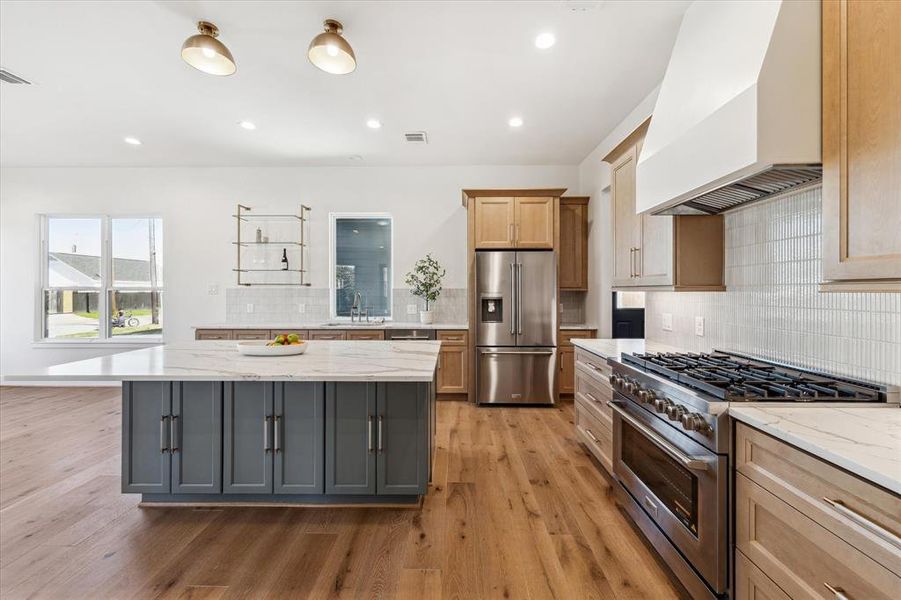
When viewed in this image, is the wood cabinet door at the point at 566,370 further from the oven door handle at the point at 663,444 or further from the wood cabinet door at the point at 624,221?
the oven door handle at the point at 663,444

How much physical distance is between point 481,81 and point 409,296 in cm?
A: 287

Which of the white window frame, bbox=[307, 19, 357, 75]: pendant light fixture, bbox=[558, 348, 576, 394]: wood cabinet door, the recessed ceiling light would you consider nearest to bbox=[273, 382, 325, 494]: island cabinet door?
bbox=[307, 19, 357, 75]: pendant light fixture

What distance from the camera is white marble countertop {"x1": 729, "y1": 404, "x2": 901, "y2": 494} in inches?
39.5

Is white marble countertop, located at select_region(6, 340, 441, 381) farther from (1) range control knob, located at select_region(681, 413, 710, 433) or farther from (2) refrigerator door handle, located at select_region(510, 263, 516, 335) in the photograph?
A: (2) refrigerator door handle, located at select_region(510, 263, 516, 335)

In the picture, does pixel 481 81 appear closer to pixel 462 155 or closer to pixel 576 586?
pixel 462 155

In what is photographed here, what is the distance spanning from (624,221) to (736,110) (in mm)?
1497

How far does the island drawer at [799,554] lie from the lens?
3.34ft

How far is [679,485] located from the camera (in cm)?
178

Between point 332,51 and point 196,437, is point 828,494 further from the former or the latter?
point 332,51

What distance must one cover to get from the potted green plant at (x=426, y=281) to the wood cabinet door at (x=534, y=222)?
1.13 meters

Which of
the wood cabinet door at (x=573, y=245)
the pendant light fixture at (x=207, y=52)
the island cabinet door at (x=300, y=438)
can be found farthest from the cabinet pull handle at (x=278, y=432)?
the wood cabinet door at (x=573, y=245)

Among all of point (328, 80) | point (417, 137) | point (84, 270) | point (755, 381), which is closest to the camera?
point (755, 381)

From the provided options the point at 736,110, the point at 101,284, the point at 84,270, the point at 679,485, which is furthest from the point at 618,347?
the point at 84,270

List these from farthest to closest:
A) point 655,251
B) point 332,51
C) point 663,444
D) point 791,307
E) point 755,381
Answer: point 655,251
point 332,51
point 791,307
point 663,444
point 755,381
